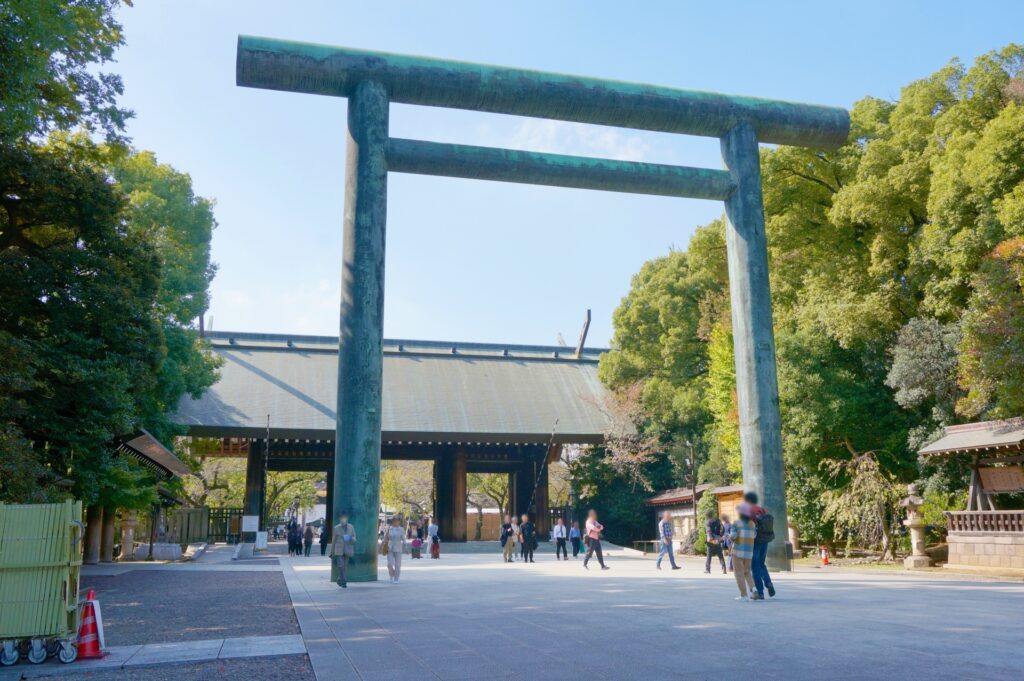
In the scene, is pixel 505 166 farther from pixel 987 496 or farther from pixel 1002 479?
pixel 987 496

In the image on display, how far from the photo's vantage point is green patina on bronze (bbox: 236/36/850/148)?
44.6ft

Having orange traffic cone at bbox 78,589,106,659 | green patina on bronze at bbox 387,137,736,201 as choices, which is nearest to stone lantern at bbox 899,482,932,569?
green patina on bronze at bbox 387,137,736,201

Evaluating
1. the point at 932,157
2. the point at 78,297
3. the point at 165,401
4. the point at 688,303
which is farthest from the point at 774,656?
the point at 688,303

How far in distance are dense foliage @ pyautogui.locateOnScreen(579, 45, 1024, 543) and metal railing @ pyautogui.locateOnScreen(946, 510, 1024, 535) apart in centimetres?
217

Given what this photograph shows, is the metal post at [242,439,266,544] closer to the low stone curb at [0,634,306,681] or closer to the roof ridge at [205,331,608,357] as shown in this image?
the roof ridge at [205,331,608,357]

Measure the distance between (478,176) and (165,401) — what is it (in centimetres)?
1258

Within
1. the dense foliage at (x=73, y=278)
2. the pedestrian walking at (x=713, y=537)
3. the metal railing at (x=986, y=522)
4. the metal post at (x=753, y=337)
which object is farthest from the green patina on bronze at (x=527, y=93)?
the metal railing at (x=986, y=522)

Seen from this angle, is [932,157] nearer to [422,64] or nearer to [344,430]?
[422,64]

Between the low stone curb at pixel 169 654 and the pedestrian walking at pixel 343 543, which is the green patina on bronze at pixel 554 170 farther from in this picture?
the low stone curb at pixel 169 654

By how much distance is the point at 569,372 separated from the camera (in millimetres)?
36250

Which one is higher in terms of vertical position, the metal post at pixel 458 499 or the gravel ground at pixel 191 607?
the metal post at pixel 458 499

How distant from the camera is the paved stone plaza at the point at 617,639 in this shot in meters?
Answer: 5.38

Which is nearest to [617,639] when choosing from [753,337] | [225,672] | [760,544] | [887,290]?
[225,672]

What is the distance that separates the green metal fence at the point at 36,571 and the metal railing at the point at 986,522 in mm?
17097
